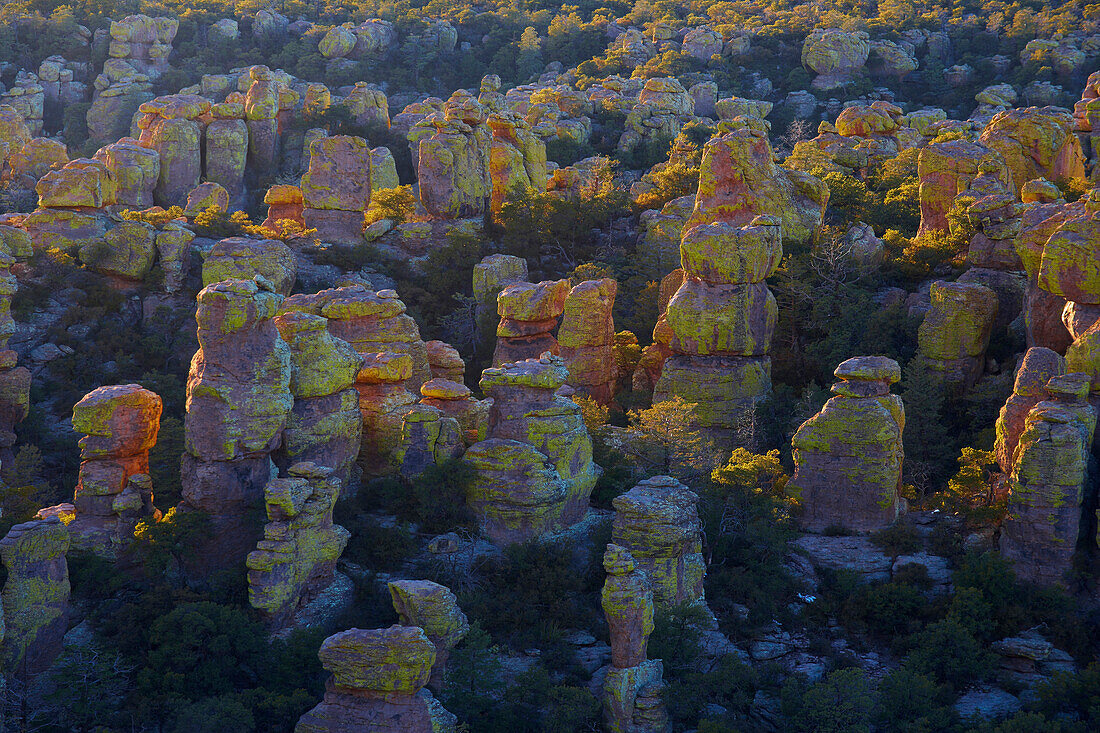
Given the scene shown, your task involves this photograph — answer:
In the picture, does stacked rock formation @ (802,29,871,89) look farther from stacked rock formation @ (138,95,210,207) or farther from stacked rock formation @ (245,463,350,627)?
stacked rock formation @ (245,463,350,627)

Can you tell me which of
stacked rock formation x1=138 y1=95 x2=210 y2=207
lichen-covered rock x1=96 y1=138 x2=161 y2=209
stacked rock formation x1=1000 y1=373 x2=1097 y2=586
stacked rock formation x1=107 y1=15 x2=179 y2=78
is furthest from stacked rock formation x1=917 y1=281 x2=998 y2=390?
stacked rock formation x1=107 y1=15 x2=179 y2=78

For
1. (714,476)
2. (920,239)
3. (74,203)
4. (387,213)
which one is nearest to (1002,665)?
(714,476)

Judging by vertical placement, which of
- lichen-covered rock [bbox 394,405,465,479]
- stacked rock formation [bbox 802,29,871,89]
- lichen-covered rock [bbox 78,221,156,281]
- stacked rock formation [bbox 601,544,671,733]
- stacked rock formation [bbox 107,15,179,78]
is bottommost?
stacked rock formation [bbox 601,544,671,733]

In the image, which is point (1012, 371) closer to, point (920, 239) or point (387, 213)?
point (920, 239)

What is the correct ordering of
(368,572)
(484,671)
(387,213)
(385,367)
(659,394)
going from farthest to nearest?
(387,213)
(659,394)
(385,367)
(368,572)
(484,671)

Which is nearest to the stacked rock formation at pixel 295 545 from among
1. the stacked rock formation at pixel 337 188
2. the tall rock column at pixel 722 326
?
the tall rock column at pixel 722 326

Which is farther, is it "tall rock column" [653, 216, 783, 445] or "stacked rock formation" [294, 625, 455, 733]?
"tall rock column" [653, 216, 783, 445]
